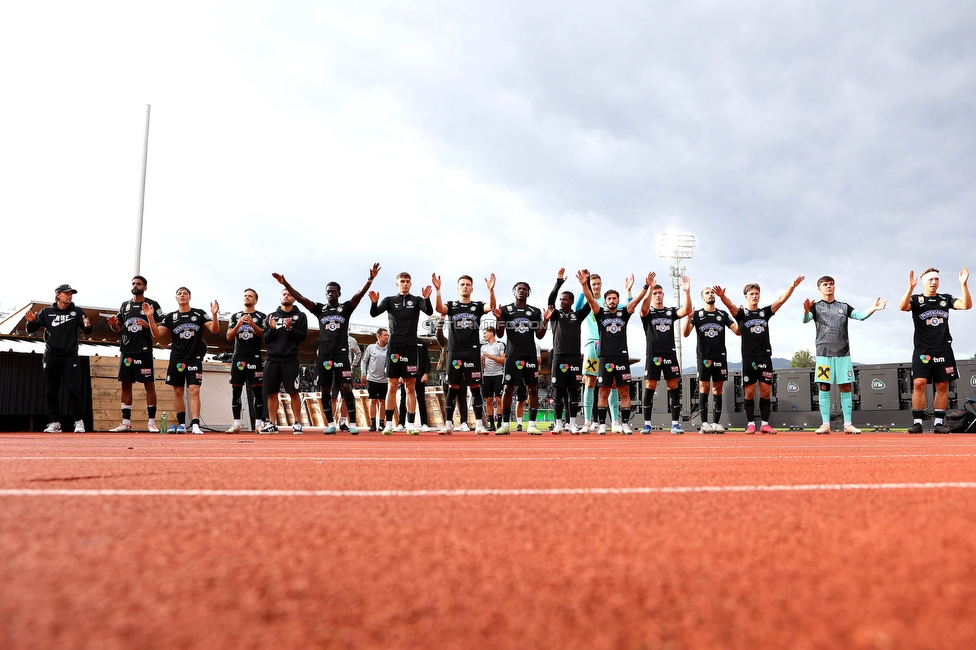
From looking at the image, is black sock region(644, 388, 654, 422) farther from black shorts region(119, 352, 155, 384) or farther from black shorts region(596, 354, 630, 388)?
black shorts region(119, 352, 155, 384)

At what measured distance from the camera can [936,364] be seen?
945cm

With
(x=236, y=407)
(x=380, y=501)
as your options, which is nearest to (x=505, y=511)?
(x=380, y=501)

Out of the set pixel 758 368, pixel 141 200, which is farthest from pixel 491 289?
pixel 141 200

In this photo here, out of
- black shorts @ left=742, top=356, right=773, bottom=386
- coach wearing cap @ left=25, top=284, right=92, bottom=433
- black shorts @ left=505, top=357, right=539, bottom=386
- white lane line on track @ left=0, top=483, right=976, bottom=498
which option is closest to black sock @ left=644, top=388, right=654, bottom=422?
black shorts @ left=742, top=356, right=773, bottom=386

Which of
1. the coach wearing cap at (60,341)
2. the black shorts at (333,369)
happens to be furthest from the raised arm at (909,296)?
the coach wearing cap at (60,341)

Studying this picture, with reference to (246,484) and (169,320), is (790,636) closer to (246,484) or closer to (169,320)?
(246,484)

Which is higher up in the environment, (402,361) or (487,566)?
(402,361)

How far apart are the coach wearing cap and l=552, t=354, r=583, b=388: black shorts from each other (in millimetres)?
6459

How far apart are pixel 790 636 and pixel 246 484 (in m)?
2.10

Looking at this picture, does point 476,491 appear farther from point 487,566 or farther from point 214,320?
point 214,320

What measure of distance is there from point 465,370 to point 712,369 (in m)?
3.96

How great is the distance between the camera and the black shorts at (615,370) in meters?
9.52

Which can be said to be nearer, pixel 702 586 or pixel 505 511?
pixel 702 586

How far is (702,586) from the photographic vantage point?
1.14 metres
